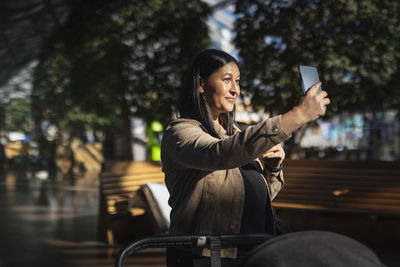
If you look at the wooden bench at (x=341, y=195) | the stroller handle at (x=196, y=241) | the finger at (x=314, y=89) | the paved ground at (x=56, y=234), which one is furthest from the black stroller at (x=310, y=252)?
the wooden bench at (x=341, y=195)

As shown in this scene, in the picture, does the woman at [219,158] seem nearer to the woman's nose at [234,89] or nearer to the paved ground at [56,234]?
the woman's nose at [234,89]

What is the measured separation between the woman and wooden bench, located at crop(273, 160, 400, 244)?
14.2 feet

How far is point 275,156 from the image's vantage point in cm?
165

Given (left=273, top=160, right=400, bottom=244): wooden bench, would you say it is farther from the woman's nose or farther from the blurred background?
the woman's nose

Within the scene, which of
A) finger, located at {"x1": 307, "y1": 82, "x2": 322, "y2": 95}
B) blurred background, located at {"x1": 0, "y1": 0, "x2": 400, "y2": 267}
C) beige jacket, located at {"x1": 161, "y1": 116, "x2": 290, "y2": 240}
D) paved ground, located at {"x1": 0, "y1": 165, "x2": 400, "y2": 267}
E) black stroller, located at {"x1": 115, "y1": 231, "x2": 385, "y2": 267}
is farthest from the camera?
blurred background, located at {"x1": 0, "y1": 0, "x2": 400, "y2": 267}

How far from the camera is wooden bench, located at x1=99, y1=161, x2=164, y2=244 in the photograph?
6.17 m

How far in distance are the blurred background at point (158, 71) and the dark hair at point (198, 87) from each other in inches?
93.0

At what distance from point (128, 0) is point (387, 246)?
7953 mm

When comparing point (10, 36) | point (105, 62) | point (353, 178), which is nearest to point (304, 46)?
point (353, 178)

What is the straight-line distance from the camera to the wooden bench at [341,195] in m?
5.86

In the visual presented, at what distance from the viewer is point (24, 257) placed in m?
5.59

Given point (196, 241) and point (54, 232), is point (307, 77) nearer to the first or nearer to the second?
point (196, 241)

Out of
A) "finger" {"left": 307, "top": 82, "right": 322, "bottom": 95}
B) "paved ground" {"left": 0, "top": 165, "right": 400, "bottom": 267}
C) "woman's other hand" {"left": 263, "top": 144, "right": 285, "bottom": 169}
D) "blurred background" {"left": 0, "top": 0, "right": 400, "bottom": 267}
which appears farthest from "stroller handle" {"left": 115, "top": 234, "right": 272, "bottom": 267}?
"paved ground" {"left": 0, "top": 165, "right": 400, "bottom": 267}

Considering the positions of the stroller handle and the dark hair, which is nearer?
the stroller handle
